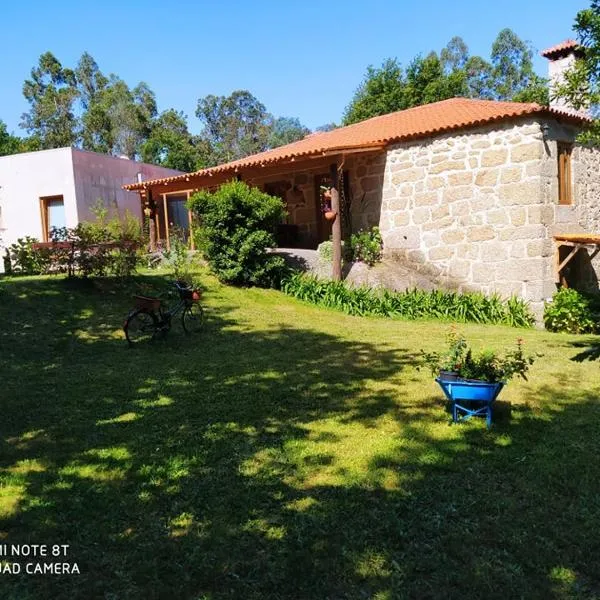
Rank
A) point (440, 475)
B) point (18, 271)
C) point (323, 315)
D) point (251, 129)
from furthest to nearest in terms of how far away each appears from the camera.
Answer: point (251, 129)
point (18, 271)
point (323, 315)
point (440, 475)

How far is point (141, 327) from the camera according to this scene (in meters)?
8.02

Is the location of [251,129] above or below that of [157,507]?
above

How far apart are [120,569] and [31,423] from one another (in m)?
2.48

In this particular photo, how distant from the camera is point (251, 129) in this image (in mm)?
56031

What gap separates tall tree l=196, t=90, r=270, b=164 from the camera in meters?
54.2

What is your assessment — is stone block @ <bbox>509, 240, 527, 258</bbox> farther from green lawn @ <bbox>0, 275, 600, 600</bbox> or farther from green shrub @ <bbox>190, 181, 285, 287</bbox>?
green shrub @ <bbox>190, 181, 285, 287</bbox>

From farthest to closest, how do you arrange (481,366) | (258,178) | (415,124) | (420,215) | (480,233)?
(258,178)
(415,124)
(420,215)
(480,233)
(481,366)

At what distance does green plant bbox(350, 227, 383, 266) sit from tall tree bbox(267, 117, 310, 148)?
43.9 meters

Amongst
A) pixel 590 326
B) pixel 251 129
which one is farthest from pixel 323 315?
pixel 251 129

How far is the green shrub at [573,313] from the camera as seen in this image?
397 inches

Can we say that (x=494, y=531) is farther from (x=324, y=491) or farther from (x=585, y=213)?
(x=585, y=213)

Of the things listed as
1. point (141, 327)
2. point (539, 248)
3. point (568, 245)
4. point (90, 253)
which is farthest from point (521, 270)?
point (90, 253)

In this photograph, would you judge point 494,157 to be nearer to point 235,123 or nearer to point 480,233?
point 480,233

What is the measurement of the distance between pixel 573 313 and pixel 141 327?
24.4 ft
